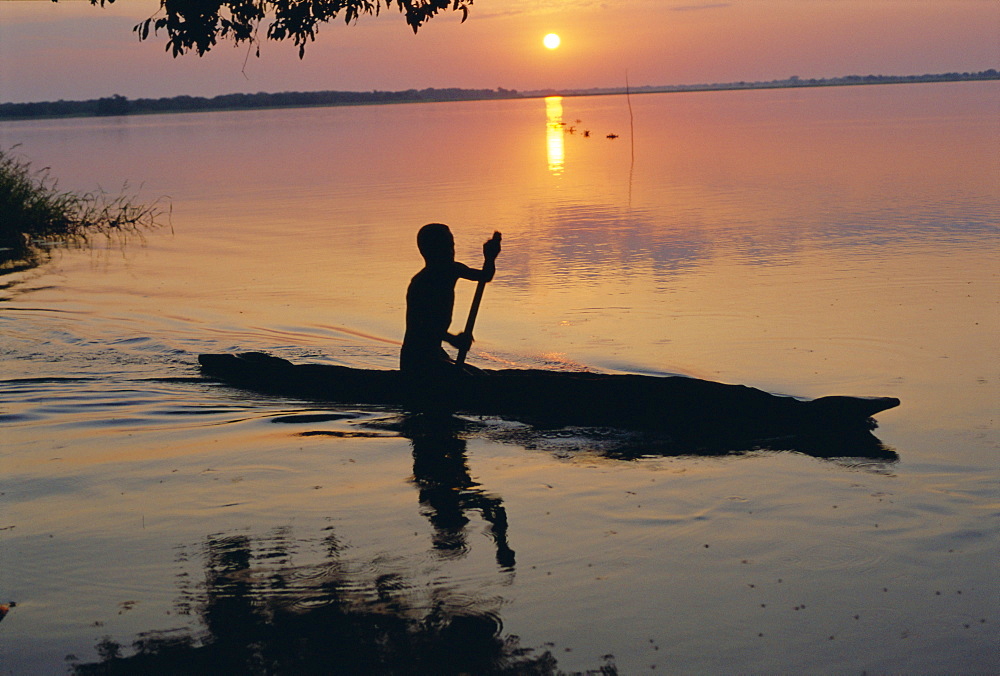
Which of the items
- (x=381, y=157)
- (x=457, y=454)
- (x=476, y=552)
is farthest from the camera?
(x=381, y=157)

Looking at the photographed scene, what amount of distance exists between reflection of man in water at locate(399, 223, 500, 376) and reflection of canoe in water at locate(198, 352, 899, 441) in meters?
0.23

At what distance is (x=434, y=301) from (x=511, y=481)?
161 centimetres

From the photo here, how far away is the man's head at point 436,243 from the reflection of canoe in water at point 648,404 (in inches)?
39.3

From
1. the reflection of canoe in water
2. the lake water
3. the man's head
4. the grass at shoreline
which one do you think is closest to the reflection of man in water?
the man's head

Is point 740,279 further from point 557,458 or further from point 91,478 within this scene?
point 91,478

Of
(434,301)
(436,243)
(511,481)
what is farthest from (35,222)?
(511,481)

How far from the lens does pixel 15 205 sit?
2017 cm

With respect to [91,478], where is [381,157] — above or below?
above

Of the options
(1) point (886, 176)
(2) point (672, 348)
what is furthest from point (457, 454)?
(1) point (886, 176)

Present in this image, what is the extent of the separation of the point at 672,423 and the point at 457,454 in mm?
1711

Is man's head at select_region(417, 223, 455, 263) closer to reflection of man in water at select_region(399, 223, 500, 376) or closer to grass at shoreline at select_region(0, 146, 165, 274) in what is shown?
reflection of man in water at select_region(399, 223, 500, 376)

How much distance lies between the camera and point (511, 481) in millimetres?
6906

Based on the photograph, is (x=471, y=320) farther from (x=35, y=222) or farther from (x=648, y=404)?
(x=35, y=222)

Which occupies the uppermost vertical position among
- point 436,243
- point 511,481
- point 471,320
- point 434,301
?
point 436,243
